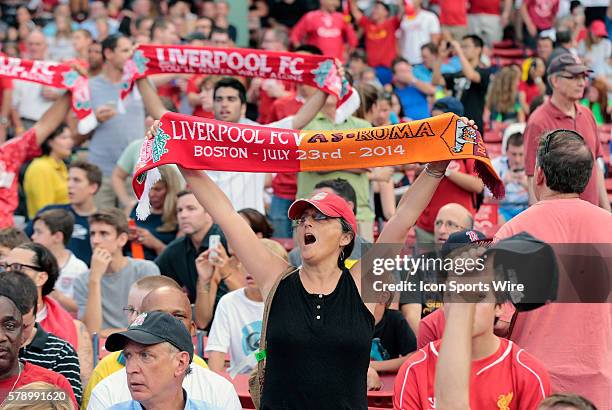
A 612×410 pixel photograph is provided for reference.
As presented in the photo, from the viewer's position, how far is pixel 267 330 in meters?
5.07

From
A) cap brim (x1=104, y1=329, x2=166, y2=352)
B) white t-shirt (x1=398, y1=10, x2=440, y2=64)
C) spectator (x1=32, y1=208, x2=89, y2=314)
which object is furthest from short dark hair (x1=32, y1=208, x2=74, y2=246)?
white t-shirt (x1=398, y1=10, x2=440, y2=64)

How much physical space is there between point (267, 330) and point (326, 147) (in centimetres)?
104

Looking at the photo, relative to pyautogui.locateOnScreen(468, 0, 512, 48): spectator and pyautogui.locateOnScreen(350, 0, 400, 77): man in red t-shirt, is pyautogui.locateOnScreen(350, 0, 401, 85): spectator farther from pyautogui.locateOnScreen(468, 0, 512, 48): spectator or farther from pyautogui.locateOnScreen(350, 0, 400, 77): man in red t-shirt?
pyautogui.locateOnScreen(468, 0, 512, 48): spectator

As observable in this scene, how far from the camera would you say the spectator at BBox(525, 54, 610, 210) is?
328 inches

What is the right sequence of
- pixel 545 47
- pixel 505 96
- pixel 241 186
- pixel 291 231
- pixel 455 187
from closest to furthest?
pixel 455 187, pixel 241 186, pixel 291 231, pixel 505 96, pixel 545 47

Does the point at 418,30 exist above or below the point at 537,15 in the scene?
below

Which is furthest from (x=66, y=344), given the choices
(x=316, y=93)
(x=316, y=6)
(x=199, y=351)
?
(x=316, y=6)

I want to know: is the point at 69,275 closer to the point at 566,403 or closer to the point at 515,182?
the point at 515,182

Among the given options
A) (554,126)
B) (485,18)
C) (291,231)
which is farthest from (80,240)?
(485,18)

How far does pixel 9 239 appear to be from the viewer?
8.42 meters

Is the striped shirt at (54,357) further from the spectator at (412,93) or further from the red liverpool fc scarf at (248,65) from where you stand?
the spectator at (412,93)

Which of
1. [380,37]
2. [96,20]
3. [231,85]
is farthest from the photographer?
[380,37]

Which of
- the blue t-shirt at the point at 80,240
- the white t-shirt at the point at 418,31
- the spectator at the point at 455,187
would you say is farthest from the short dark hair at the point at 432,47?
the blue t-shirt at the point at 80,240

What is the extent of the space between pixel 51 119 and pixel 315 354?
5290 mm
